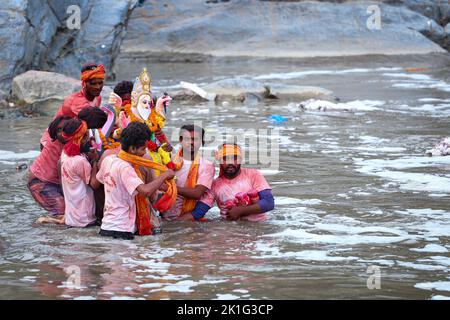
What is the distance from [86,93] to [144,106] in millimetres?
646

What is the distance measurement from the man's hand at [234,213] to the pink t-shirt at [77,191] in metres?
1.19

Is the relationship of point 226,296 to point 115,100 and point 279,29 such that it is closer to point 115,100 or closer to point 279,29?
point 115,100

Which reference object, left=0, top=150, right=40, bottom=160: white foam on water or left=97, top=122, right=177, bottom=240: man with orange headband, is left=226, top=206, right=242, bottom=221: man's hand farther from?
left=0, top=150, right=40, bottom=160: white foam on water

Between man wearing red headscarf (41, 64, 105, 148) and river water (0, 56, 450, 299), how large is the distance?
1040 millimetres

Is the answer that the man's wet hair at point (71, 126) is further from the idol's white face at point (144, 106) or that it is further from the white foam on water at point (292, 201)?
the white foam on water at point (292, 201)

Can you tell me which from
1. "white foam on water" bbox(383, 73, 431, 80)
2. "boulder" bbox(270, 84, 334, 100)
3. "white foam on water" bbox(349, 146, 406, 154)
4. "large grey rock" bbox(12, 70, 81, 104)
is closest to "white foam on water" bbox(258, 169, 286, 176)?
"white foam on water" bbox(349, 146, 406, 154)

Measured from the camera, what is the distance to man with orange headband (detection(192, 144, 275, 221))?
764 centimetres

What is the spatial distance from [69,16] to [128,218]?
40.4ft

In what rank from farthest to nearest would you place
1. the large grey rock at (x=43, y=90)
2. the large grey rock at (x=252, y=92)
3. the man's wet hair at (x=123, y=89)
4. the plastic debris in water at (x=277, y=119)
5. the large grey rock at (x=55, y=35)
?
the large grey rock at (x=252, y=92) < the large grey rock at (x=55, y=35) < the large grey rock at (x=43, y=90) < the plastic debris in water at (x=277, y=119) < the man's wet hair at (x=123, y=89)

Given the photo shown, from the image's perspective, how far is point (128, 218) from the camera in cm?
712

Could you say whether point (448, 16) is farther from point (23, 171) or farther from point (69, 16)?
point (23, 171)

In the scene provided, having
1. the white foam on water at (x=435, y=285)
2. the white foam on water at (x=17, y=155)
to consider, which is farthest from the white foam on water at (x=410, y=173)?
the white foam on water at (x=17, y=155)

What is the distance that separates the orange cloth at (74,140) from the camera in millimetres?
7336
